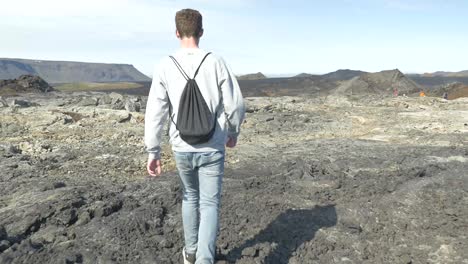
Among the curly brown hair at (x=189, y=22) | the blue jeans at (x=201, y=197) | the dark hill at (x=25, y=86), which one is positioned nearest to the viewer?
the curly brown hair at (x=189, y=22)

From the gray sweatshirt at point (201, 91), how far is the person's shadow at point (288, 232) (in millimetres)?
1248

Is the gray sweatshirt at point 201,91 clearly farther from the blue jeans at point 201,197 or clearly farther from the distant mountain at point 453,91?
the distant mountain at point 453,91

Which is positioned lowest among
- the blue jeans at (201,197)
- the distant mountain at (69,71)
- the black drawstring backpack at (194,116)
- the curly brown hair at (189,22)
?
the distant mountain at (69,71)

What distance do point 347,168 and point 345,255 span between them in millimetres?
3146

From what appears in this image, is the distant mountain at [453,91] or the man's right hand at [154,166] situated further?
the distant mountain at [453,91]

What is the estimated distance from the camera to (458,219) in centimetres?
467

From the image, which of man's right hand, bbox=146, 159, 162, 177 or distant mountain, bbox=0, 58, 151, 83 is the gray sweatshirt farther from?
distant mountain, bbox=0, 58, 151, 83

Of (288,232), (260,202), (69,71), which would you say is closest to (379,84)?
(260,202)

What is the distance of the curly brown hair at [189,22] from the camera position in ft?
9.64

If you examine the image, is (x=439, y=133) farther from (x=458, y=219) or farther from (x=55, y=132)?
(x=55, y=132)

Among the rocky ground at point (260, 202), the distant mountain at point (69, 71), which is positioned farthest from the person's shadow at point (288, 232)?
the distant mountain at point (69, 71)

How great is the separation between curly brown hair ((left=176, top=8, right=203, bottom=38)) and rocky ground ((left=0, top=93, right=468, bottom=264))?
1.87 m

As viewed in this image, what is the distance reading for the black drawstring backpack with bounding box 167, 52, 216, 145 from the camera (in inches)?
118

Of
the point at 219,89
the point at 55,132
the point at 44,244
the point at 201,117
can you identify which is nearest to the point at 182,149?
the point at 201,117
